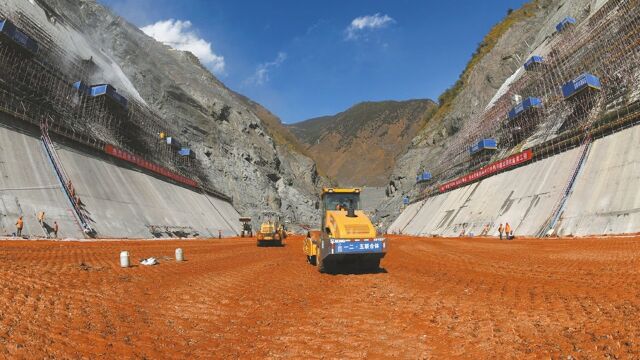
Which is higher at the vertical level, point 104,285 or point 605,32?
point 605,32

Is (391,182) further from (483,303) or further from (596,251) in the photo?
(483,303)

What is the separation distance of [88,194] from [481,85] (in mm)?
75832

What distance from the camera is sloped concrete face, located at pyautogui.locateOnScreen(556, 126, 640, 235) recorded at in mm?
24703

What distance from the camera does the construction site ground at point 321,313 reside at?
565 cm

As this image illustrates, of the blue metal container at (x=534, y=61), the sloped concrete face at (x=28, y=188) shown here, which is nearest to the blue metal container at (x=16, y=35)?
the sloped concrete face at (x=28, y=188)

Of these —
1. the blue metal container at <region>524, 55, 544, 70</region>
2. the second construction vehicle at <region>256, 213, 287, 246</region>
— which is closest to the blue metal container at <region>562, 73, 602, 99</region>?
the blue metal container at <region>524, 55, 544, 70</region>

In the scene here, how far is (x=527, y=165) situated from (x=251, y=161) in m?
60.1

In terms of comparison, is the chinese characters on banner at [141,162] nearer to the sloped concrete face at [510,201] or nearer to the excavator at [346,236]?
the excavator at [346,236]

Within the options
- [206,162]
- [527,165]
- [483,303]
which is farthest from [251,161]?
[483,303]

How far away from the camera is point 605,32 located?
4381 centimetres

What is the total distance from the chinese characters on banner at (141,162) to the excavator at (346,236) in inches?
1361

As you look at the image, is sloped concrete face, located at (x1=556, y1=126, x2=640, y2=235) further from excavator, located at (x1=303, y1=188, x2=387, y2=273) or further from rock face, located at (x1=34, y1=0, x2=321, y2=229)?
rock face, located at (x1=34, y1=0, x2=321, y2=229)

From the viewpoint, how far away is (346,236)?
43.5 ft

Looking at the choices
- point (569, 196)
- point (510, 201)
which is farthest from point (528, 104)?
point (569, 196)
